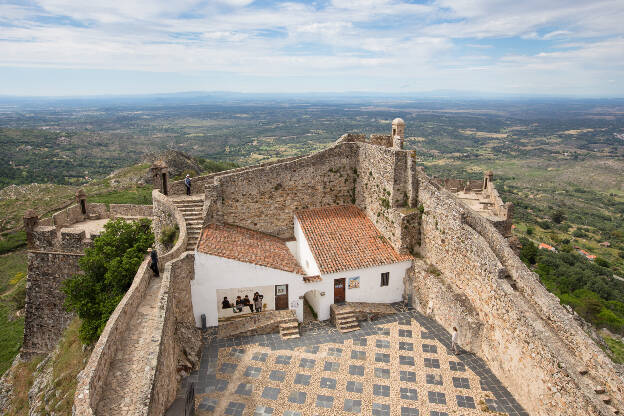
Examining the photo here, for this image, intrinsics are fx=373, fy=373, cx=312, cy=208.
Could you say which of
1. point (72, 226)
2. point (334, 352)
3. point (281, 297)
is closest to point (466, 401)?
point (334, 352)

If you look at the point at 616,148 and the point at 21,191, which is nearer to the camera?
the point at 21,191

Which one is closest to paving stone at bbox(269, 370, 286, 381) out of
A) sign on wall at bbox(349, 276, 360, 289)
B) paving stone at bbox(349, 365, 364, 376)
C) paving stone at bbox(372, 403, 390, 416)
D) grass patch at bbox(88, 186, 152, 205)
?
paving stone at bbox(349, 365, 364, 376)

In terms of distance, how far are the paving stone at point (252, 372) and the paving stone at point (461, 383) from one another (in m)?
6.40

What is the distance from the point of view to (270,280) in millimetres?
15469

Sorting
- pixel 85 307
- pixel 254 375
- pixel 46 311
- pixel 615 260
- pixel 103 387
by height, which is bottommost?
pixel 615 260

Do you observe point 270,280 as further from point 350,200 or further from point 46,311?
point 46,311

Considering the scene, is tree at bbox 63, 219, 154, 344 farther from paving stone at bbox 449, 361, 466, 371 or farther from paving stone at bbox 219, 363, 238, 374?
paving stone at bbox 449, 361, 466, 371

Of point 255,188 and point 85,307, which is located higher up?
point 255,188

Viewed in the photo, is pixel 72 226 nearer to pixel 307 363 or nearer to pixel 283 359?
pixel 283 359

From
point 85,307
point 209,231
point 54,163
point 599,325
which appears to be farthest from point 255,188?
point 54,163

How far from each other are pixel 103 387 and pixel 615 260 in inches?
2659

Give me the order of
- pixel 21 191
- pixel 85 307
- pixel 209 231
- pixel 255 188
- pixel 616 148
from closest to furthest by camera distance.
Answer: pixel 85 307
pixel 209 231
pixel 255 188
pixel 21 191
pixel 616 148

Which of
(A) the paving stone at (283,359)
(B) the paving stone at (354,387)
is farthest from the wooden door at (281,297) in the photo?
(B) the paving stone at (354,387)

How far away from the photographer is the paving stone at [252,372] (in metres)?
12.4
